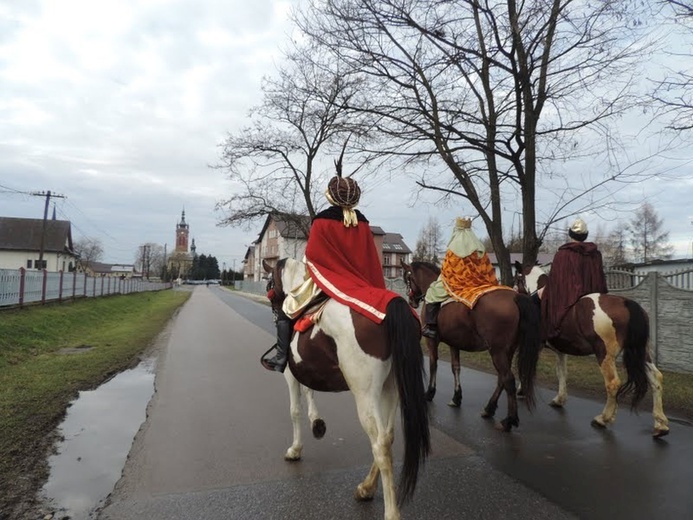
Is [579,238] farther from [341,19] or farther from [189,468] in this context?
[341,19]

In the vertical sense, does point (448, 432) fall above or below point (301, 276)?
below

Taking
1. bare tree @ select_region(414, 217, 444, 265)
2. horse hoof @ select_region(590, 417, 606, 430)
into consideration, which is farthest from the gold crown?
bare tree @ select_region(414, 217, 444, 265)

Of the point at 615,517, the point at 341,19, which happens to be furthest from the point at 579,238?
the point at 341,19

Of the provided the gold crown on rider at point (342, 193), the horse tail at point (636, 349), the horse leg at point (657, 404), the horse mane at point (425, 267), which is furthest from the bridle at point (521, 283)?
the gold crown on rider at point (342, 193)

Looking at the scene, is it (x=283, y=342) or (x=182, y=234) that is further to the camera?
(x=182, y=234)

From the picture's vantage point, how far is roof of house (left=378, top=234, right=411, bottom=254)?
8598cm

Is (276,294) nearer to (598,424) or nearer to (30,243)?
(598,424)

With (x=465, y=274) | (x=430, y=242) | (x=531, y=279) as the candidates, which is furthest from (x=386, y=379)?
(x=430, y=242)

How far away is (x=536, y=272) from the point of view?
7.67 m

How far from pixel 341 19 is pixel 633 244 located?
201 ft

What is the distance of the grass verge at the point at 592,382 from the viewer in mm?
6595

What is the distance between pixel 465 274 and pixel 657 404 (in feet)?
8.96

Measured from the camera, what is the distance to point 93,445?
5086 millimetres

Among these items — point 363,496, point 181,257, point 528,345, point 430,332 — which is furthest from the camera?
point 181,257
